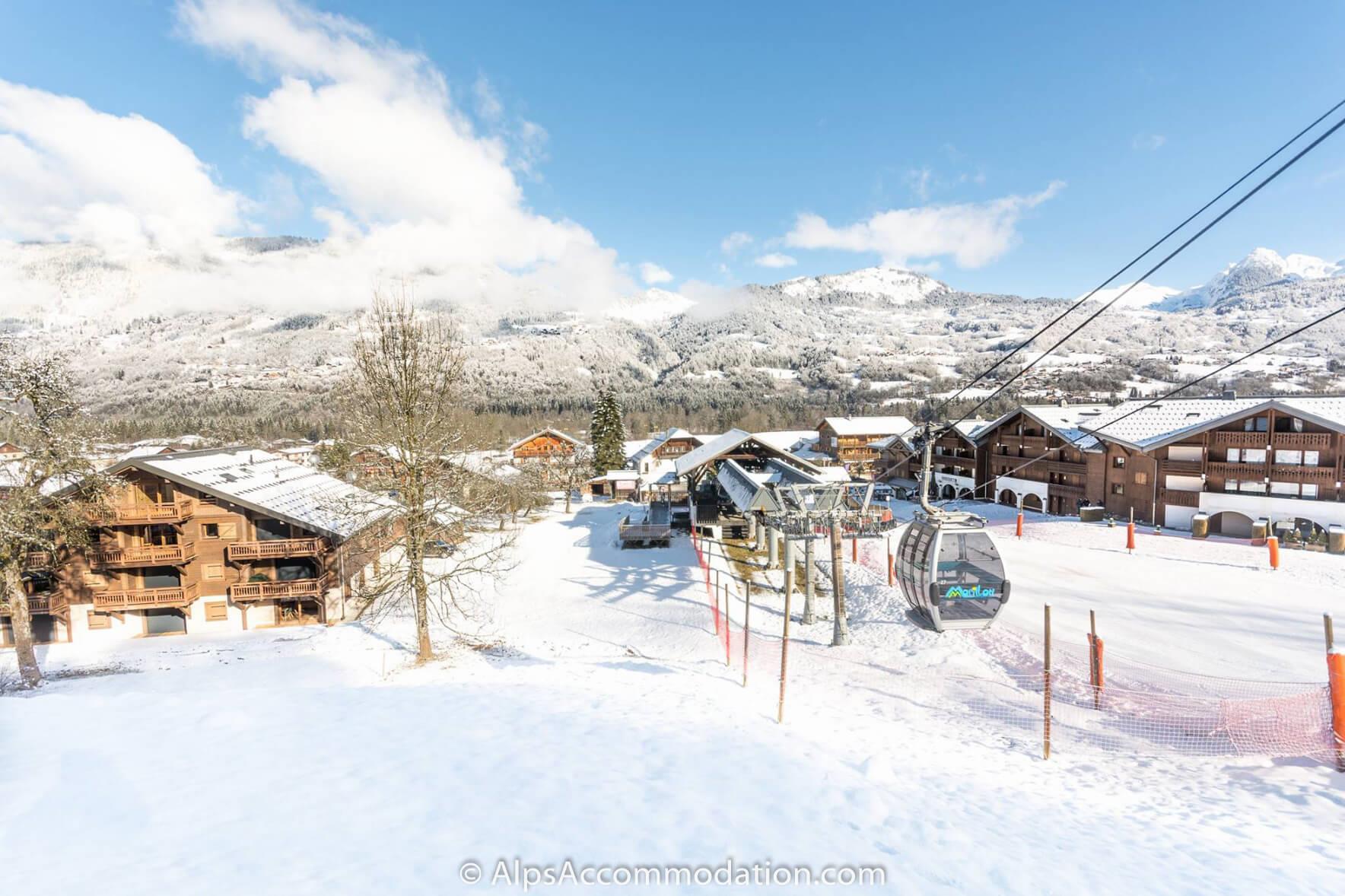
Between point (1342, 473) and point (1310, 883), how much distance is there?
122 ft

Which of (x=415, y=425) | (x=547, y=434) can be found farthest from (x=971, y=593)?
(x=547, y=434)

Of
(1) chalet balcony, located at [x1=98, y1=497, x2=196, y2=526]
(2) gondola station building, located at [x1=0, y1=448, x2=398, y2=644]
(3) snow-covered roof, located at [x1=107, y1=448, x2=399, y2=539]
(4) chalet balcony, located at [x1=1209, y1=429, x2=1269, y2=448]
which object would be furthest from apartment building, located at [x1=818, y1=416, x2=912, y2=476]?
(1) chalet balcony, located at [x1=98, y1=497, x2=196, y2=526]

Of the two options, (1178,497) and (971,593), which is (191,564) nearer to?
(971,593)

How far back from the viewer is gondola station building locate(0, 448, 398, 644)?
77.2 ft

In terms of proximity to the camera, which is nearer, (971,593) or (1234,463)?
(971,593)

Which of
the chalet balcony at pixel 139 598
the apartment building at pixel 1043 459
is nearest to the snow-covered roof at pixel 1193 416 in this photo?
the apartment building at pixel 1043 459

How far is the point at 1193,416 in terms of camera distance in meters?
35.6

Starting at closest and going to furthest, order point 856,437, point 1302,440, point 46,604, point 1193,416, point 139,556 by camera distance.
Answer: point 46,604
point 139,556
point 1302,440
point 1193,416
point 856,437

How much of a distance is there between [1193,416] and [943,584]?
36.6m

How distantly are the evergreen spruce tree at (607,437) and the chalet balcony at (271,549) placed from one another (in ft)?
136

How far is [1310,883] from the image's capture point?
6020 mm

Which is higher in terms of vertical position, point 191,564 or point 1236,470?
point 1236,470

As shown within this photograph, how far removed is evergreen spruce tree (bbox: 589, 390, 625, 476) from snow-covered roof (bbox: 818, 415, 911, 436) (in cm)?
3141

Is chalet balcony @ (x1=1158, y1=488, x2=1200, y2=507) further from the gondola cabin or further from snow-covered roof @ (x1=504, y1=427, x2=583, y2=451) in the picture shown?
snow-covered roof @ (x1=504, y1=427, x2=583, y2=451)
